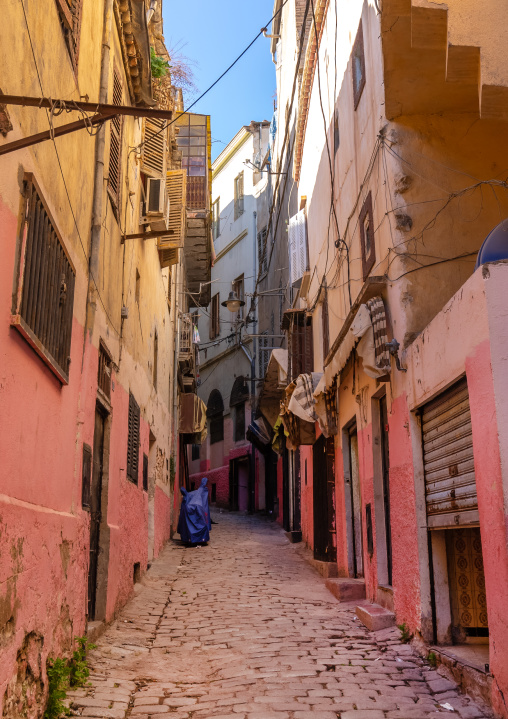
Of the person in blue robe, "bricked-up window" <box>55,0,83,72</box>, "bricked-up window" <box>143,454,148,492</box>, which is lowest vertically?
the person in blue robe

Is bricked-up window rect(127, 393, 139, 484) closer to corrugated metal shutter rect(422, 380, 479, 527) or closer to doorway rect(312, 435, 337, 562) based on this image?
doorway rect(312, 435, 337, 562)

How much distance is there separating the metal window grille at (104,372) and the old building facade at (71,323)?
24 mm

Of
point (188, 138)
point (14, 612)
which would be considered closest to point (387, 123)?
point (14, 612)

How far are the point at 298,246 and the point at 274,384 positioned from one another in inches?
198

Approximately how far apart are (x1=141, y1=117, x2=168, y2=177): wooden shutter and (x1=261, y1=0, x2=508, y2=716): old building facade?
114 inches

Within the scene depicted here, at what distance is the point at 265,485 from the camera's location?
26.0 meters

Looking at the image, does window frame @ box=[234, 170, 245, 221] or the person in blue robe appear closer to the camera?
the person in blue robe

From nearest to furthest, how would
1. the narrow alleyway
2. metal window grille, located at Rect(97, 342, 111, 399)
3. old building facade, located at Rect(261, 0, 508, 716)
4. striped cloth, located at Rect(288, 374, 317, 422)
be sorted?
the narrow alleyway < old building facade, located at Rect(261, 0, 508, 716) < metal window grille, located at Rect(97, 342, 111, 399) < striped cloth, located at Rect(288, 374, 317, 422)

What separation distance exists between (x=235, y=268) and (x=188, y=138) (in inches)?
334

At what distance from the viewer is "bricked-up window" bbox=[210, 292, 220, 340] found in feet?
105

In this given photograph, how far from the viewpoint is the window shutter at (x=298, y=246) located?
15739mm

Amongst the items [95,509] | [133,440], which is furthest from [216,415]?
[95,509]

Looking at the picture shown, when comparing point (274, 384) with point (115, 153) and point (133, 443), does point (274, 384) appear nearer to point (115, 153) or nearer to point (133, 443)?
point (133, 443)

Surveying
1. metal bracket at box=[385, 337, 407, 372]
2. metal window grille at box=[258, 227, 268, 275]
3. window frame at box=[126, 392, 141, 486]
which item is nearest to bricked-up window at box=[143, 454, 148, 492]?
window frame at box=[126, 392, 141, 486]
